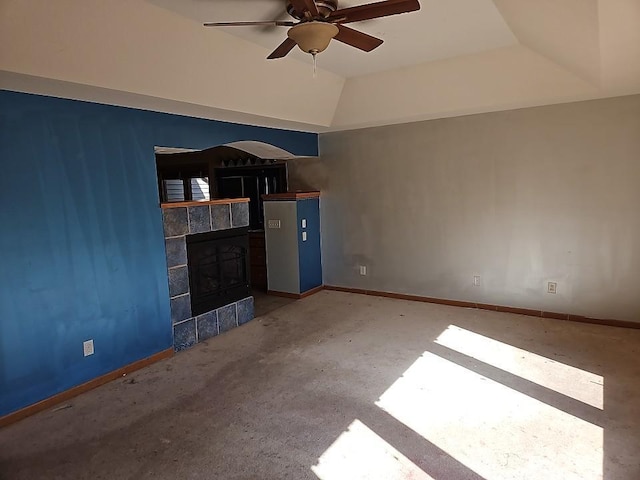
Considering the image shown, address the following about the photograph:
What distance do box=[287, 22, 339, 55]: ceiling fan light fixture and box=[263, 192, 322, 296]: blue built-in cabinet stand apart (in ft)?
10.6

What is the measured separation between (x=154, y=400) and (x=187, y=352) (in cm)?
92

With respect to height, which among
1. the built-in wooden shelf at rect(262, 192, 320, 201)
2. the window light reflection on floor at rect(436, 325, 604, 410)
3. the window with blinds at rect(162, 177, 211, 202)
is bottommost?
the window light reflection on floor at rect(436, 325, 604, 410)

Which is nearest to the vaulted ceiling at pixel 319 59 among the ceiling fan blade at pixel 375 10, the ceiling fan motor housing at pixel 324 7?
the ceiling fan motor housing at pixel 324 7

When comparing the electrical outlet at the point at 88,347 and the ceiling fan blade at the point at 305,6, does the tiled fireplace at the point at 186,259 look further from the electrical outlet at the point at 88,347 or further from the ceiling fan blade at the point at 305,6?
the ceiling fan blade at the point at 305,6

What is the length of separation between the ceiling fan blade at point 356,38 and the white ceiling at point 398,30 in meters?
0.28

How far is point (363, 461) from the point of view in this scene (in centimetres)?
231

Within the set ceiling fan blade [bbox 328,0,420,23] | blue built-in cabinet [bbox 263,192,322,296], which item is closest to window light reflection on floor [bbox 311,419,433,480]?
ceiling fan blade [bbox 328,0,420,23]

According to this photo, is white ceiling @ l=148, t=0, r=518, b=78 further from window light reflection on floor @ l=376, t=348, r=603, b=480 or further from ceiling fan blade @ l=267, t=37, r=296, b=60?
window light reflection on floor @ l=376, t=348, r=603, b=480

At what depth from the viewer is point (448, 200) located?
5.00m

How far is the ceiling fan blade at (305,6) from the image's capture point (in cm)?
215

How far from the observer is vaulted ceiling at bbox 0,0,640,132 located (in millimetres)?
2342

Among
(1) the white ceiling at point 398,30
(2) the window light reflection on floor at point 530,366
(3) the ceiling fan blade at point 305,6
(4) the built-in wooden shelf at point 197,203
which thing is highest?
(1) the white ceiling at point 398,30

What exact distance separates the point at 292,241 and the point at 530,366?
325 cm

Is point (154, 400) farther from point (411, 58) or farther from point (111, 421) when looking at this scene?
point (411, 58)
